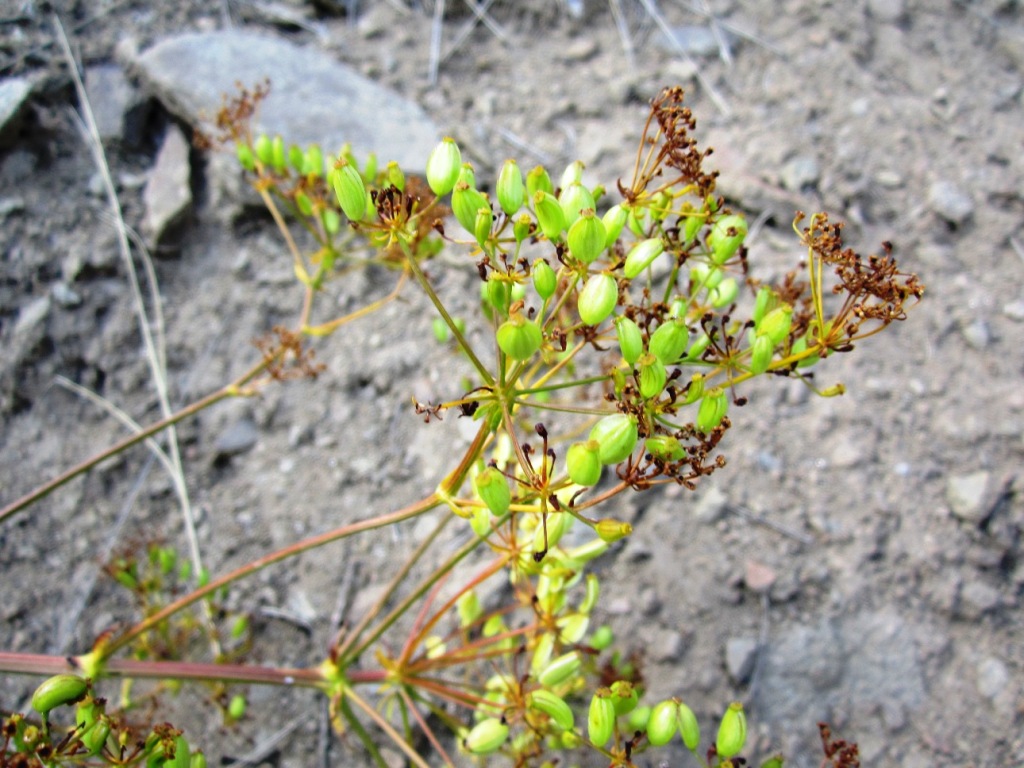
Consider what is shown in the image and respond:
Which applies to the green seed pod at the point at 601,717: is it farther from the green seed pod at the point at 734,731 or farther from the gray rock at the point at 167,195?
the gray rock at the point at 167,195

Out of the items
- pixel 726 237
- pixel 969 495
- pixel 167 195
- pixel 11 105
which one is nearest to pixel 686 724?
pixel 726 237

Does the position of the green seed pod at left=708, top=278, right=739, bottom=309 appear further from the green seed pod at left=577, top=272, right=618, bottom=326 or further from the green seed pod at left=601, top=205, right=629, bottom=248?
the green seed pod at left=577, top=272, right=618, bottom=326

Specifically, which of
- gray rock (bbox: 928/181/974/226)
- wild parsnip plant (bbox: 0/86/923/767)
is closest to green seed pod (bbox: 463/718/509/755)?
wild parsnip plant (bbox: 0/86/923/767)

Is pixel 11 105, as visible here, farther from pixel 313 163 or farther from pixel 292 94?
pixel 313 163

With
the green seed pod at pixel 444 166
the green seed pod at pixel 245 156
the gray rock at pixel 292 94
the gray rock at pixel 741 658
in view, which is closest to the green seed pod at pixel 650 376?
the green seed pod at pixel 444 166

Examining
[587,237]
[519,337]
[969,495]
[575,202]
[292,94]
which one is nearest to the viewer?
[519,337]

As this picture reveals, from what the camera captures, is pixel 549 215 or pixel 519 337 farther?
pixel 549 215
